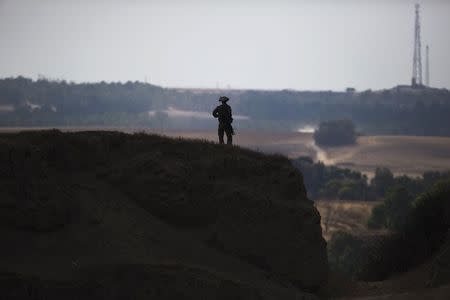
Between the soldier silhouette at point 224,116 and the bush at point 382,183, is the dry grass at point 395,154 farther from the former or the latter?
the soldier silhouette at point 224,116

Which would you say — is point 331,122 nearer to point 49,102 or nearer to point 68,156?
point 49,102

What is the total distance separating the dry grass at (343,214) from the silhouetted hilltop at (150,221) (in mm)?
52747

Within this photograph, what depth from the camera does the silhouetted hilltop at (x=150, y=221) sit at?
1711 cm

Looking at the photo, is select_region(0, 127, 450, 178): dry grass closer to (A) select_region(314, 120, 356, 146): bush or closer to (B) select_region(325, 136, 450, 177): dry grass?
(B) select_region(325, 136, 450, 177): dry grass

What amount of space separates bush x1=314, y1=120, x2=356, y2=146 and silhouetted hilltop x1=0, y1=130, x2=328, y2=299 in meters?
147

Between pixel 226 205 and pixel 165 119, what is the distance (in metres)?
173

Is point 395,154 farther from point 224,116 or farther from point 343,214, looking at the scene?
point 224,116

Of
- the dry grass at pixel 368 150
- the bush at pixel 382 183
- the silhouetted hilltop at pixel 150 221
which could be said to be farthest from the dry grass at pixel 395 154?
the silhouetted hilltop at pixel 150 221

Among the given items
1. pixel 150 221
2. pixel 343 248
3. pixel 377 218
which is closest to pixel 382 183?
pixel 377 218

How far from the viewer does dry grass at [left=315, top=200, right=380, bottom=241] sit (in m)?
78.9

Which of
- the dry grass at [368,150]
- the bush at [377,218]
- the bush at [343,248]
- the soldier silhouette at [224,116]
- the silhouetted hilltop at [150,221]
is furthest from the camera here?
the dry grass at [368,150]

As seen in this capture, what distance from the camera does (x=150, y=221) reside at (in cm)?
1939

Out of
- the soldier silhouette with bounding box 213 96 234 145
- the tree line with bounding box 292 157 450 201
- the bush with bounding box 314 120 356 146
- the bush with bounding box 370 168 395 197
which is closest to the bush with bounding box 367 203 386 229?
the tree line with bounding box 292 157 450 201

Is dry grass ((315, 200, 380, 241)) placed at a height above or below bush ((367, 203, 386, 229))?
below
